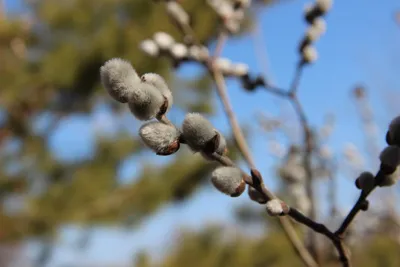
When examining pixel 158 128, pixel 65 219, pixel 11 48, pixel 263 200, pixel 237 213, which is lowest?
pixel 237 213

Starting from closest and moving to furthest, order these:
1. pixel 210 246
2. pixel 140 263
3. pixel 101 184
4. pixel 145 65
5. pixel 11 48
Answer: pixel 140 263, pixel 210 246, pixel 145 65, pixel 101 184, pixel 11 48

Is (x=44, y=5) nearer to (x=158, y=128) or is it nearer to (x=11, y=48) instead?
(x=11, y=48)

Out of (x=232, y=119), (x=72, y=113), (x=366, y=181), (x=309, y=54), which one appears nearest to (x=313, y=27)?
(x=309, y=54)

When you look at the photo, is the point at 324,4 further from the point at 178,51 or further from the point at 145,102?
the point at 145,102

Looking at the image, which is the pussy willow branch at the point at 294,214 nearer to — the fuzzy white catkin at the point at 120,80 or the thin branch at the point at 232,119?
the fuzzy white catkin at the point at 120,80

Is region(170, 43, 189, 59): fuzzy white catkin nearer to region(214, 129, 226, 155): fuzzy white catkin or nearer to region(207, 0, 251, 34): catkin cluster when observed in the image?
region(207, 0, 251, 34): catkin cluster

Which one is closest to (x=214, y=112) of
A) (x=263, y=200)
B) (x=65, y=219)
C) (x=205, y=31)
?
Result: (x=205, y=31)
